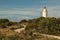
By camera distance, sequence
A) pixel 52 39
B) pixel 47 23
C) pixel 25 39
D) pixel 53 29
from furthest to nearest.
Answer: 1. pixel 47 23
2. pixel 53 29
3. pixel 52 39
4. pixel 25 39

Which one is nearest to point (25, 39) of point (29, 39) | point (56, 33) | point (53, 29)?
point (29, 39)

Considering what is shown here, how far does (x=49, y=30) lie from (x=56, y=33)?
100.0 inches

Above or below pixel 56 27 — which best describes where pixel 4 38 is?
above

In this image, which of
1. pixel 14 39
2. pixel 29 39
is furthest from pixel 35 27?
pixel 14 39

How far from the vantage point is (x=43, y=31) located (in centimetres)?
3834

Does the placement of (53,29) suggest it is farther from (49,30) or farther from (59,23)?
(59,23)

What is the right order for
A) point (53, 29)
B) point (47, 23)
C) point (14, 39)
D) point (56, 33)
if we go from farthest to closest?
point (47, 23) < point (53, 29) < point (56, 33) < point (14, 39)

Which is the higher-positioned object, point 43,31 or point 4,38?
point 4,38

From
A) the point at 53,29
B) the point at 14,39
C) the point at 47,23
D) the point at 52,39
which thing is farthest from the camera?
the point at 47,23

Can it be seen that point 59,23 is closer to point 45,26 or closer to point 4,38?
point 45,26

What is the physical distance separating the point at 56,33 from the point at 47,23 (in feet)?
20.8

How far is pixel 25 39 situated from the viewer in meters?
23.8

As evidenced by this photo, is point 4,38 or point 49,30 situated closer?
point 4,38

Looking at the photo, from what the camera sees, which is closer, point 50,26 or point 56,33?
point 56,33
